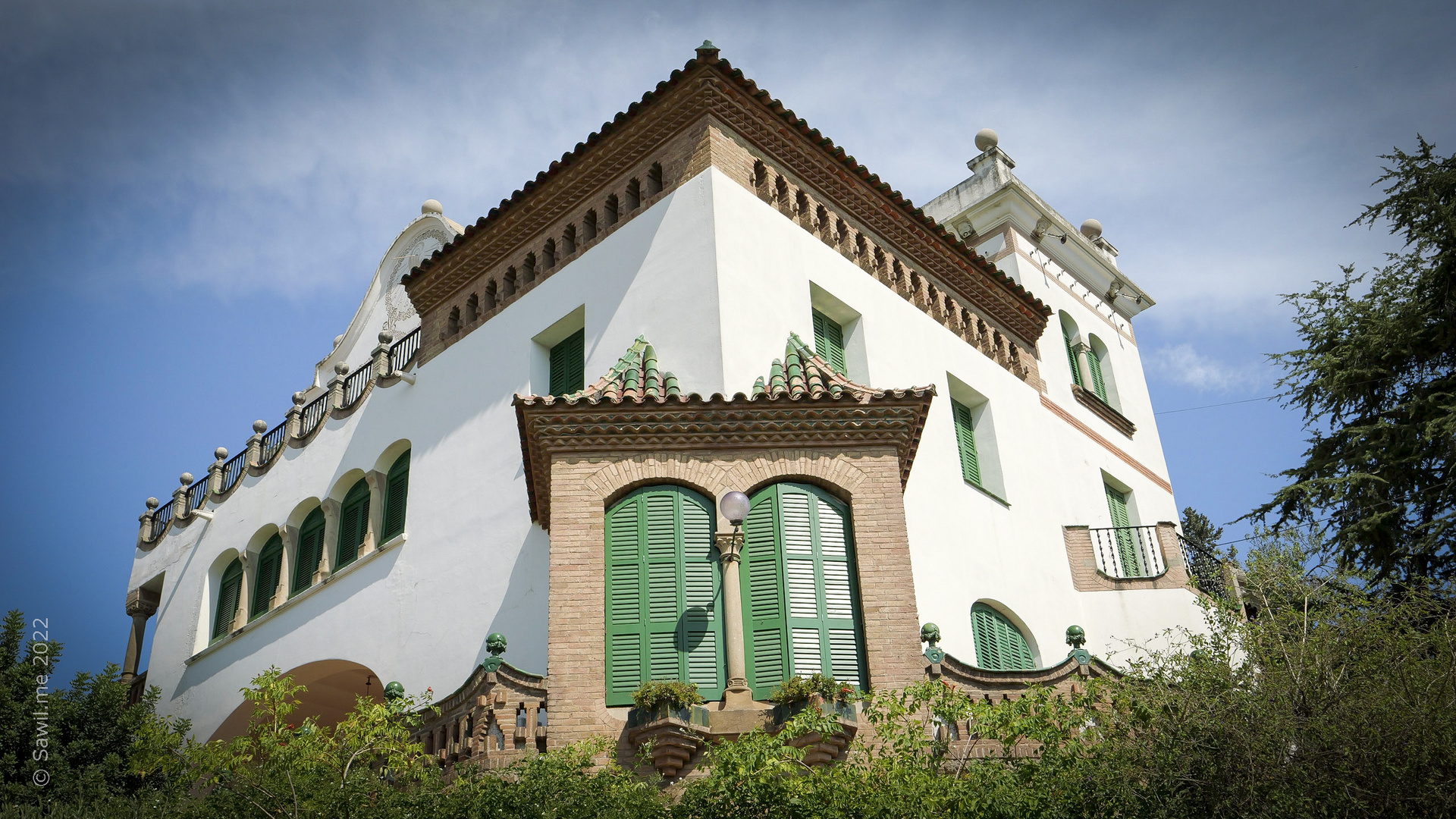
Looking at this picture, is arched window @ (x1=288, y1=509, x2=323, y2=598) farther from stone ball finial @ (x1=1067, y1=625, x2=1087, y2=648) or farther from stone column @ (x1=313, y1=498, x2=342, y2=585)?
→ stone ball finial @ (x1=1067, y1=625, x2=1087, y2=648)

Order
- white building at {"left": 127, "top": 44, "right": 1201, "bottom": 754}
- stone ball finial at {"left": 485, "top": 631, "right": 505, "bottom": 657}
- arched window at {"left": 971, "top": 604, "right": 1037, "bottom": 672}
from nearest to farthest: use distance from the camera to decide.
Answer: stone ball finial at {"left": 485, "top": 631, "right": 505, "bottom": 657} < white building at {"left": 127, "top": 44, "right": 1201, "bottom": 754} < arched window at {"left": 971, "top": 604, "right": 1037, "bottom": 672}

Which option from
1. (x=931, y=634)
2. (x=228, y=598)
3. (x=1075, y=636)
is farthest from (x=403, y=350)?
(x=1075, y=636)

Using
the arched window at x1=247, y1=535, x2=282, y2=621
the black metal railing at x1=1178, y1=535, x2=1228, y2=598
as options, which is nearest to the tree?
the black metal railing at x1=1178, y1=535, x2=1228, y2=598

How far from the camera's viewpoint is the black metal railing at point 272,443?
22.0 m

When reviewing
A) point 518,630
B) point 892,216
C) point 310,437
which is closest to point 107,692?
point 310,437

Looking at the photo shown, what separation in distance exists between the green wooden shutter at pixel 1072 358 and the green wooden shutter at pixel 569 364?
9.96m

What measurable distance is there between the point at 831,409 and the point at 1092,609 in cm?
737

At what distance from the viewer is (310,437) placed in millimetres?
21219

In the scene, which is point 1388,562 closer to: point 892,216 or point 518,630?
point 892,216

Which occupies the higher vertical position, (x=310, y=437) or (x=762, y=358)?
(x=310, y=437)

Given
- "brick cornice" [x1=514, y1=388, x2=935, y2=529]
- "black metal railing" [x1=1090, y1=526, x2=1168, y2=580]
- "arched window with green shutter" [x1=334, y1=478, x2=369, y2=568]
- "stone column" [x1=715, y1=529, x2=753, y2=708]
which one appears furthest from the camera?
"black metal railing" [x1=1090, y1=526, x2=1168, y2=580]

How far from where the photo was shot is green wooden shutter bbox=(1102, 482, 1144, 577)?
19.3 meters

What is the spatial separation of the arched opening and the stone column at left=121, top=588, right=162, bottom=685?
13.8 feet

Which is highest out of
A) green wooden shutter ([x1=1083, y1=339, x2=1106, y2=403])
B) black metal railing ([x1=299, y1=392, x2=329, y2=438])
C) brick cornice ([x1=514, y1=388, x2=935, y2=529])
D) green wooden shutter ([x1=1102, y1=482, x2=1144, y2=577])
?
green wooden shutter ([x1=1083, y1=339, x2=1106, y2=403])
